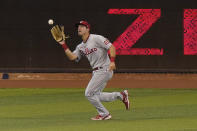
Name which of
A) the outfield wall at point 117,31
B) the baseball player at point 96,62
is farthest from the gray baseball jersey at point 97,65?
the outfield wall at point 117,31

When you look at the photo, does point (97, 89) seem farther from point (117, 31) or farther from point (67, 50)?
point (117, 31)

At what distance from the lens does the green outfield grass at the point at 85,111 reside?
35.0 ft

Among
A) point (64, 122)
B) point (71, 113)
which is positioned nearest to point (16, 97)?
point (71, 113)

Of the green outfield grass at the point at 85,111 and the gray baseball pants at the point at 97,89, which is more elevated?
the gray baseball pants at the point at 97,89

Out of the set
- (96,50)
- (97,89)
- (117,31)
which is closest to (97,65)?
(96,50)

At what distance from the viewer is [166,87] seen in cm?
2061

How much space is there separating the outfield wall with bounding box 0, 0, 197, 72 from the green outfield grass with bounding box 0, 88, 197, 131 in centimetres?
325

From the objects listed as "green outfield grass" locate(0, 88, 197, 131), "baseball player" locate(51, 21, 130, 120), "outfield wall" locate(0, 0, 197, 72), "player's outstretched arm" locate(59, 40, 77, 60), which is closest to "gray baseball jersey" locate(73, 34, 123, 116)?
"baseball player" locate(51, 21, 130, 120)

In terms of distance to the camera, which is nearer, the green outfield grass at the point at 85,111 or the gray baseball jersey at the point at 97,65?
the green outfield grass at the point at 85,111

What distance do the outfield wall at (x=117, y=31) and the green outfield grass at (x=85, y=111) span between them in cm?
325

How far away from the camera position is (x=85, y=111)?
13594mm

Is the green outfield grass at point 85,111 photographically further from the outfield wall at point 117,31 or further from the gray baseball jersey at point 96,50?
the outfield wall at point 117,31

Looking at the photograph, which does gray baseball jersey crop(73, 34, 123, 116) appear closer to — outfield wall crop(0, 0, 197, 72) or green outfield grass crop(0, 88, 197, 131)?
green outfield grass crop(0, 88, 197, 131)

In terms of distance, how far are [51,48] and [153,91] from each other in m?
5.19
